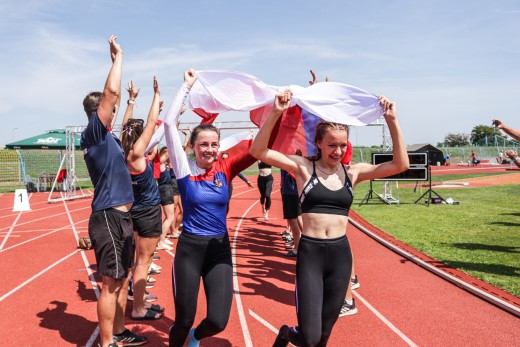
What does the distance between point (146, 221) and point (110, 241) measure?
1.15 m

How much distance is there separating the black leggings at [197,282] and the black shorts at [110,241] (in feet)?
2.19

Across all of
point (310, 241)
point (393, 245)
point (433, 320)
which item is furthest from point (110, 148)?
point (393, 245)

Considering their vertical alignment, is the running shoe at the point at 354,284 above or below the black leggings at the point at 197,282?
below

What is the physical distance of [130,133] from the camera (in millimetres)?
4379

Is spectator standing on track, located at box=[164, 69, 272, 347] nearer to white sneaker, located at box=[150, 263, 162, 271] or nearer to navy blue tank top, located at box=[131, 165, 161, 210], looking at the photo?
navy blue tank top, located at box=[131, 165, 161, 210]

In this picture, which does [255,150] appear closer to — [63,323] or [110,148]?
[110,148]

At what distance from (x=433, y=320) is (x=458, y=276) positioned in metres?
1.97

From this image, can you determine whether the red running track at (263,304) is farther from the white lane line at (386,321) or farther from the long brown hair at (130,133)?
the long brown hair at (130,133)

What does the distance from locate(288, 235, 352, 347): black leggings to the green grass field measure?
3.67 metres

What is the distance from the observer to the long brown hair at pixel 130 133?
4383 mm

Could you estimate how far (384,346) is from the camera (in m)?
4.18

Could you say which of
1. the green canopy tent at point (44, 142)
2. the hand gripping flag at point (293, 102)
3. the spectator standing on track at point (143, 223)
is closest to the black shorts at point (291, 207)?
the spectator standing on track at point (143, 223)

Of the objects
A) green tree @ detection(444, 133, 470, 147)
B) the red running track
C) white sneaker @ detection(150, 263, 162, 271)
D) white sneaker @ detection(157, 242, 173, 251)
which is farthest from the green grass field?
green tree @ detection(444, 133, 470, 147)

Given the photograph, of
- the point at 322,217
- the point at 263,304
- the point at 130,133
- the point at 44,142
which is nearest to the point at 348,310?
the point at 263,304
